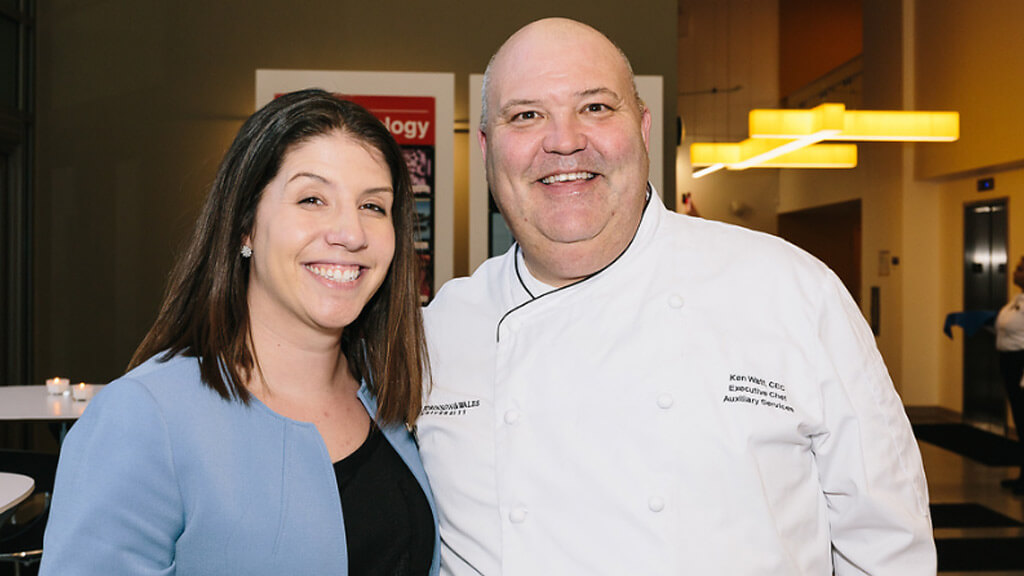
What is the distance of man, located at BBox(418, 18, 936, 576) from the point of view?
57.1 inches

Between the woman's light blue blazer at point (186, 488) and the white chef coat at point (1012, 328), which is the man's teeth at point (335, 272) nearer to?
the woman's light blue blazer at point (186, 488)

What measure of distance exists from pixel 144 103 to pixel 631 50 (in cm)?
296

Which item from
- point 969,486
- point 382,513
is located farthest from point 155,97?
point 969,486

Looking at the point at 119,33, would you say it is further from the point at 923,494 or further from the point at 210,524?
the point at 923,494

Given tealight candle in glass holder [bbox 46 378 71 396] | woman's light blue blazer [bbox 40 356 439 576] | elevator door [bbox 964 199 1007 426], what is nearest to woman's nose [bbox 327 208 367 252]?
woman's light blue blazer [bbox 40 356 439 576]

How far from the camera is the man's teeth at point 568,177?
1.59 meters

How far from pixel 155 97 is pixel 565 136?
4404mm

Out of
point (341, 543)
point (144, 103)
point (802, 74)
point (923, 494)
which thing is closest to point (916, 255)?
point (802, 74)

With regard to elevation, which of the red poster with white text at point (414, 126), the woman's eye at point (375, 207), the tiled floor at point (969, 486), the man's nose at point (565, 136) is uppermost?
the red poster with white text at point (414, 126)

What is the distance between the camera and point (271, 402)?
148 centimetres

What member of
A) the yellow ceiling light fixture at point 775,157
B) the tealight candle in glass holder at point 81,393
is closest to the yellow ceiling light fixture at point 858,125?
the yellow ceiling light fixture at point 775,157

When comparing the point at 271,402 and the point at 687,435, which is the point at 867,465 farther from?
the point at 271,402

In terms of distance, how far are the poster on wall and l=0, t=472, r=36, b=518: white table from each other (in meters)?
2.58

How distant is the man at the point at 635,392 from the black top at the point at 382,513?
76mm
